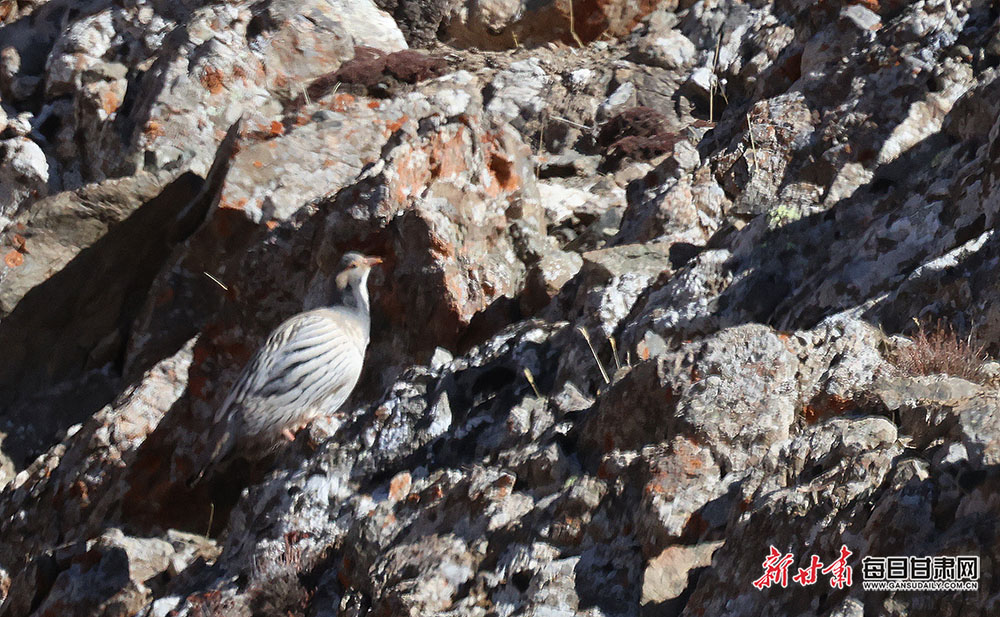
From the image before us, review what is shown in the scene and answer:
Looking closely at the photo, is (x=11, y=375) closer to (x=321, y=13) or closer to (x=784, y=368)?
(x=321, y=13)

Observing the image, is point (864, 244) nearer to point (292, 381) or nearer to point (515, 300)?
point (515, 300)

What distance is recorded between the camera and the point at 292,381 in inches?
315

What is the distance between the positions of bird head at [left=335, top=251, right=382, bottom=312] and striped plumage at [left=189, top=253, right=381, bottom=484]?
0.19 ft

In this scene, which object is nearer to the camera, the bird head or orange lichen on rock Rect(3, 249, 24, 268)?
the bird head

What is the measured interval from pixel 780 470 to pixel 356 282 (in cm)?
427

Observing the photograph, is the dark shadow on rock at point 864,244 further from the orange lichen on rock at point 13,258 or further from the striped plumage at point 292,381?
the orange lichen on rock at point 13,258

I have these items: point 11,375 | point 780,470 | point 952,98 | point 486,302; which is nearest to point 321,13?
point 11,375

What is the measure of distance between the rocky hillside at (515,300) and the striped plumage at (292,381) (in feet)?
1.61

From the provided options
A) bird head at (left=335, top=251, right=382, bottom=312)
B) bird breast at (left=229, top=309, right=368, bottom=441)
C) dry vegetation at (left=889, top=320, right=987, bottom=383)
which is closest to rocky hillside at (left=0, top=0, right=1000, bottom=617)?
dry vegetation at (left=889, top=320, right=987, bottom=383)

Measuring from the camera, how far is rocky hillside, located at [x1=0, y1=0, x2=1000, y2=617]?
4848mm

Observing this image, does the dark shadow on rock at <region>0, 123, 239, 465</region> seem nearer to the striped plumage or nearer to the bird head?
the bird head

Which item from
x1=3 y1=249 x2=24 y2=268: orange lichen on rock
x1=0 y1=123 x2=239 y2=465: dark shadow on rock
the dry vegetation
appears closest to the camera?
the dry vegetation

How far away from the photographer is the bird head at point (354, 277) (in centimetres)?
830

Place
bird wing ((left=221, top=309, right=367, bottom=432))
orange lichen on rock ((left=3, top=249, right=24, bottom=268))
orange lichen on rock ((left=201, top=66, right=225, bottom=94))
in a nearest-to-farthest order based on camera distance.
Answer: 1. bird wing ((left=221, top=309, right=367, bottom=432))
2. orange lichen on rock ((left=3, top=249, right=24, bottom=268))
3. orange lichen on rock ((left=201, top=66, right=225, bottom=94))
